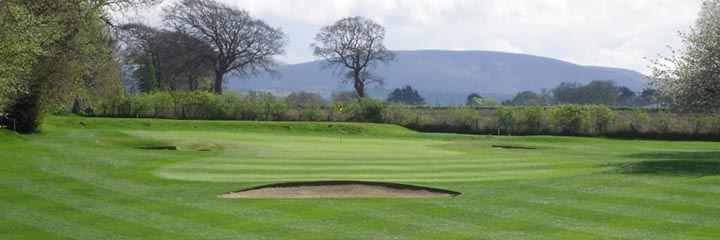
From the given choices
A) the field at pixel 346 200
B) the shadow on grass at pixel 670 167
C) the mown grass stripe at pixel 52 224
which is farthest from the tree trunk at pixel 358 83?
the mown grass stripe at pixel 52 224

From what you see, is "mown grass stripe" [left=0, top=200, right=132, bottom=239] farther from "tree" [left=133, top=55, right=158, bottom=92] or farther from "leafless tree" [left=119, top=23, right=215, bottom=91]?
"tree" [left=133, top=55, right=158, bottom=92]

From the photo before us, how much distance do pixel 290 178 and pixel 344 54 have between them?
3207 inches

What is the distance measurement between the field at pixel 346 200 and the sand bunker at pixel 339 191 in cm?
82

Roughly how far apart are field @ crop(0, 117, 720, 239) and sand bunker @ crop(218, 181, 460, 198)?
32.3 inches

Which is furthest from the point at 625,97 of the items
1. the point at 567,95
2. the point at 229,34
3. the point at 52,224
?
the point at 52,224

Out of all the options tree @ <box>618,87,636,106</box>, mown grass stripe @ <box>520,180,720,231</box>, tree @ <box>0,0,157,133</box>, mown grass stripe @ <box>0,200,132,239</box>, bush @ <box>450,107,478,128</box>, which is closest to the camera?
mown grass stripe @ <box>0,200,132,239</box>

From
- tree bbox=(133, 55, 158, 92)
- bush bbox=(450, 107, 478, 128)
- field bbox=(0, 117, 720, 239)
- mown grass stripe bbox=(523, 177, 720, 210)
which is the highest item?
tree bbox=(133, 55, 158, 92)

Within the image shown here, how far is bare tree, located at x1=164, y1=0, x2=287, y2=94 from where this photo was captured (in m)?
103

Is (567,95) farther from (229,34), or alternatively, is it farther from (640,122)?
(640,122)

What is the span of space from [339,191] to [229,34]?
8205cm

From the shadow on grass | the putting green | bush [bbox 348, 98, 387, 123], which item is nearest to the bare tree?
bush [bbox 348, 98, 387, 123]

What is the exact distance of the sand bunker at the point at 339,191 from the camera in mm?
24344

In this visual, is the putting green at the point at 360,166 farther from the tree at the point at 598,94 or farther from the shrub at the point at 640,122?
the tree at the point at 598,94

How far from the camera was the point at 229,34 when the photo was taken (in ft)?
344
